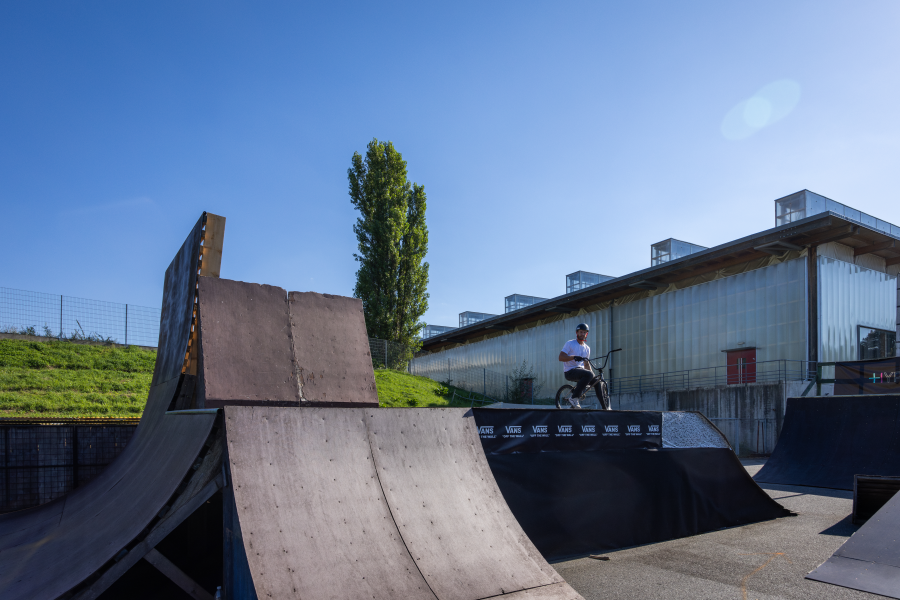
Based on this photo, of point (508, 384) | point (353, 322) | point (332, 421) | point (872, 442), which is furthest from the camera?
point (508, 384)

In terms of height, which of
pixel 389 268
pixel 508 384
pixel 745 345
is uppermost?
pixel 389 268

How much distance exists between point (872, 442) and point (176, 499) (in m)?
11.0

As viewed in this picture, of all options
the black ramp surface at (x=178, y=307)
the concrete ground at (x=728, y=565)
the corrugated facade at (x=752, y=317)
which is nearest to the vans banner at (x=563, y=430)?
the concrete ground at (x=728, y=565)

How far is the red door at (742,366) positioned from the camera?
67.7ft

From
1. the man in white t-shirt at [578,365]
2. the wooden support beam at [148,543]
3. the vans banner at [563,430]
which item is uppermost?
the man in white t-shirt at [578,365]

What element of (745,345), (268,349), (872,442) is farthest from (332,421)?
(745,345)

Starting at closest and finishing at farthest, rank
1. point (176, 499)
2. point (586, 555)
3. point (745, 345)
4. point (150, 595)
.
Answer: point (176, 499), point (150, 595), point (586, 555), point (745, 345)

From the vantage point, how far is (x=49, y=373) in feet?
47.4

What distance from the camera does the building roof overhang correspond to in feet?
61.4

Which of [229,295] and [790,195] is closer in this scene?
[229,295]

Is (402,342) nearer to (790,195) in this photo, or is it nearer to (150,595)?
(790,195)

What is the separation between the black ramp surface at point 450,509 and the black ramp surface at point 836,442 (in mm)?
7879

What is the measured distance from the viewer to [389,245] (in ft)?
92.9

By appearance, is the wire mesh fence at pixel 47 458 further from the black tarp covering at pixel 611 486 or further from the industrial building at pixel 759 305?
the industrial building at pixel 759 305
